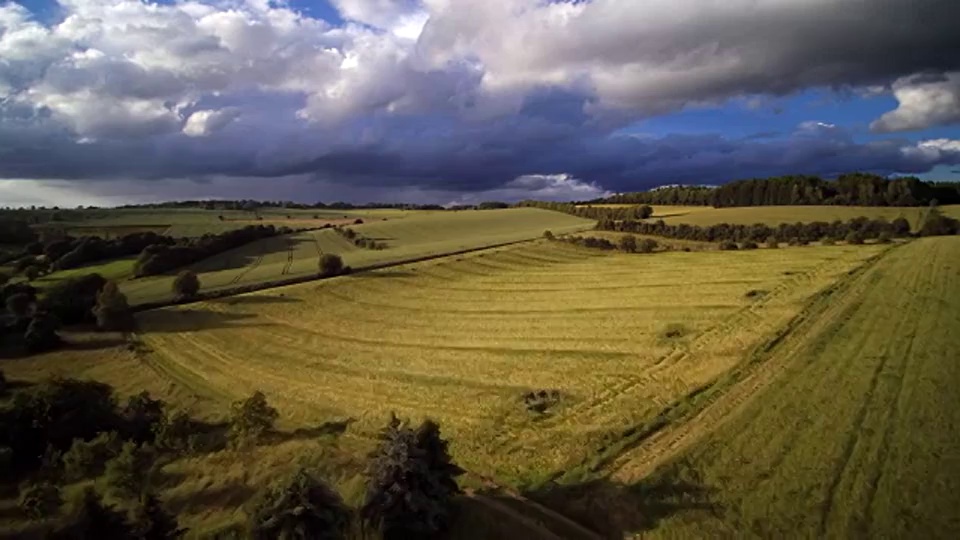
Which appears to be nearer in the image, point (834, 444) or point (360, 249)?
point (834, 444)

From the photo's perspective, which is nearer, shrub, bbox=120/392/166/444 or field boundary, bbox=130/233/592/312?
shrub, bbox=120/392/166/444

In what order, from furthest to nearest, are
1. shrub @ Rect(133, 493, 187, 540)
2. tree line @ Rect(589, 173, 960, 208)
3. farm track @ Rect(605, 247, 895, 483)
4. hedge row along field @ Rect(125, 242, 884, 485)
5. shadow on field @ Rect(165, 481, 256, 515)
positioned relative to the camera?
1. tree line @ Rect(589, 173, 960, 208)
2. hedge row along field @ Rect(125, 242, 884, 485)
3. farm track @ Rect(605, 247, 895, 483)
4. shadow on field @ Rect(165, 481, 256, 515)
5. shrub @ Rect(133, 493, 187, 540)

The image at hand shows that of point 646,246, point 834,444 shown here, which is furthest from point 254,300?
point 646,246

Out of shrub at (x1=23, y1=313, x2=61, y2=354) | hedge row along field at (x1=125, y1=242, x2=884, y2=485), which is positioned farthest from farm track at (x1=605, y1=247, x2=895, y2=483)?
shrub at (x1=23, y1=313, x2=61, y2=354)

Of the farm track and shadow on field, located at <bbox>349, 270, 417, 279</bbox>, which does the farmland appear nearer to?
the farm track

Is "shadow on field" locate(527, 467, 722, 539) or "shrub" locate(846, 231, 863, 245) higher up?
"shrub" locate(846, 231, 863, 245)

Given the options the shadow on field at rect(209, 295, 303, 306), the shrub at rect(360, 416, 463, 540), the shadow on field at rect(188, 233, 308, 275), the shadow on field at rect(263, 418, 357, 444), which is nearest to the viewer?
the shrub at rect(360, 416, 463, 540)

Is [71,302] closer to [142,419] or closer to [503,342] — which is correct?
[142,419]

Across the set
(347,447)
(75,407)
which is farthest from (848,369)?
(75,407)
